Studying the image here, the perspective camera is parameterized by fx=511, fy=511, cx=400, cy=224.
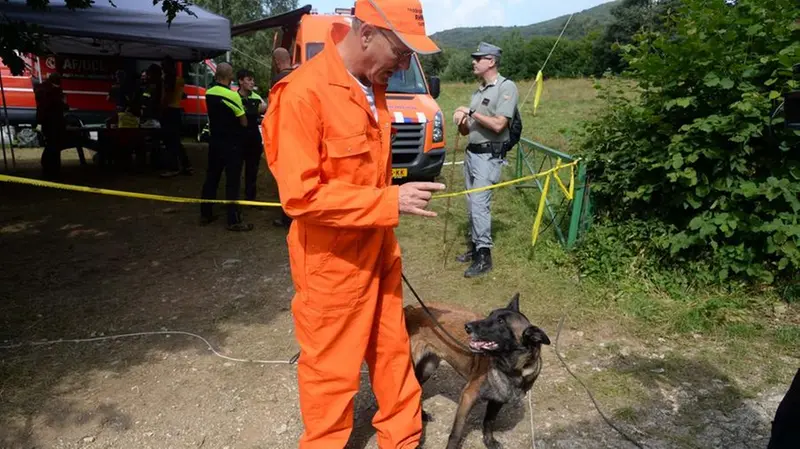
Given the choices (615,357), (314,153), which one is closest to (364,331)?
(314,153)

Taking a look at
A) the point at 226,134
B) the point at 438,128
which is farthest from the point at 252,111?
the point at 438,128

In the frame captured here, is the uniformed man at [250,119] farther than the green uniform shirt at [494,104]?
Yes

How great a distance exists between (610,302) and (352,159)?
319 centimetres

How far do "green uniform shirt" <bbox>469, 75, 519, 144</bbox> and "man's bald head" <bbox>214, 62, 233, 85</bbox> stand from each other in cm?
297

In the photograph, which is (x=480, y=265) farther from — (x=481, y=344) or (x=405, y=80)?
(x=405, y=80)

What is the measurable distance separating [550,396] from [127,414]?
8.25 feet

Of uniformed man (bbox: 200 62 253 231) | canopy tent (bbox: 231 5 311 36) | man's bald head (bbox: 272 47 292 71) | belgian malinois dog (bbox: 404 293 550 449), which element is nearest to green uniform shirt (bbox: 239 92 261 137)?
uniformed man (bbox: 200 62 253 231)

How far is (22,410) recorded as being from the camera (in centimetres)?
294

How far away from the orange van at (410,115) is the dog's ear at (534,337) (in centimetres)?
519

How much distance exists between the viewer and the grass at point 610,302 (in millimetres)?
3570

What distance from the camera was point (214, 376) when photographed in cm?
334

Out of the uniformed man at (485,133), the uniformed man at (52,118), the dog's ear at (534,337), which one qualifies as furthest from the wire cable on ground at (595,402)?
the uniformed man at (52,118)

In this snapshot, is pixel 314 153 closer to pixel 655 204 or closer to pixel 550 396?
pixel 550 396

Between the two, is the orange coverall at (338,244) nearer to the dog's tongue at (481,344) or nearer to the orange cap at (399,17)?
the orange cap at (399,17)
